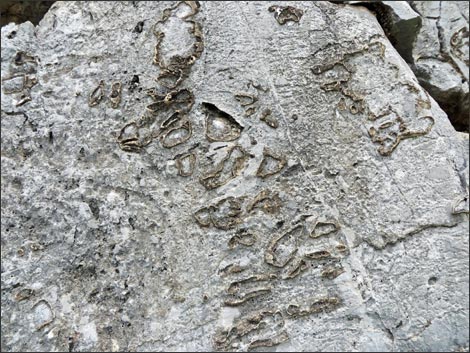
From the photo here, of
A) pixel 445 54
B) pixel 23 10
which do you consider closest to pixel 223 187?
pixel 23 10

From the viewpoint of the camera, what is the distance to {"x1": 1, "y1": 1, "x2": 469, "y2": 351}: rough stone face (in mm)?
1645

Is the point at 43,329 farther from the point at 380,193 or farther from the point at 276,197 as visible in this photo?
the point at 380,193

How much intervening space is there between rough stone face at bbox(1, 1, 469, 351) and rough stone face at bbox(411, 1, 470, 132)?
43 centimetres

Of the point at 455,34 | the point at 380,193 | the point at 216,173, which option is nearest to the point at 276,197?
the point at 216,173

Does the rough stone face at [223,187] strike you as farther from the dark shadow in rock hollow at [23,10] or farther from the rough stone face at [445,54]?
the rough stone face at [445,54]

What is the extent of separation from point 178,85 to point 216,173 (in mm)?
308

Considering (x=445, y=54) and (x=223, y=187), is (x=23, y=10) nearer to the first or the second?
(x=223, y=187)

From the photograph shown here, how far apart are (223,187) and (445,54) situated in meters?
1.16

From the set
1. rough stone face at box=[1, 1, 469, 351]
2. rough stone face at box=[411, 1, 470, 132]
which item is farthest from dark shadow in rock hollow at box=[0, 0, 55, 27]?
rough stone face at box=[411, 1, 470, 132]

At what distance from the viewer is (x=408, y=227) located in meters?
1.71

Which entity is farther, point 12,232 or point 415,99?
point 415,99

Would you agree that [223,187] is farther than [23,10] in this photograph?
No

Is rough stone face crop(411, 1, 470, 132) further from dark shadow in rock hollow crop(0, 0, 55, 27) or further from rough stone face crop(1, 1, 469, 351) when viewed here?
dark shadow in rock hollow crop(0, 0, 55, 27)

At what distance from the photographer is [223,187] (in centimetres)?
172
